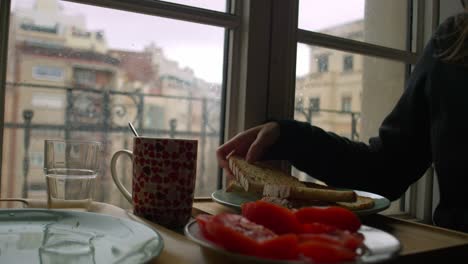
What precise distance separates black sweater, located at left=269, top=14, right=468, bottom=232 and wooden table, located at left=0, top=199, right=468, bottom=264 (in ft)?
0.66

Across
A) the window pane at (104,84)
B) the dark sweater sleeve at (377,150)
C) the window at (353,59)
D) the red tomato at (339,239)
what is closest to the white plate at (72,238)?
the red tomato at (339,239)

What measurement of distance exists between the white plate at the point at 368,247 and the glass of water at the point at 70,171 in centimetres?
25

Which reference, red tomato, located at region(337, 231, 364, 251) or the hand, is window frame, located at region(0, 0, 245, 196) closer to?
the hand

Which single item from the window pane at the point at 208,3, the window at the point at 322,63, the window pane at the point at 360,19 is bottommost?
the window at the point at 322,63

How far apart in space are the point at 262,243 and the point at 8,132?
0.56 m

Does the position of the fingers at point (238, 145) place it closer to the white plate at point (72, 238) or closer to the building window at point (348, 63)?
the white plate at point (72, 238)

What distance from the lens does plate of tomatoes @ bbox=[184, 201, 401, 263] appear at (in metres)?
0.33

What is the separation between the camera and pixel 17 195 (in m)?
0.75

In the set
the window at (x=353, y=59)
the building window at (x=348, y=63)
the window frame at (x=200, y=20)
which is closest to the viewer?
the window frame at (x=200, y=20)

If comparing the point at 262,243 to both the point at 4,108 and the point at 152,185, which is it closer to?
the point at 152,185

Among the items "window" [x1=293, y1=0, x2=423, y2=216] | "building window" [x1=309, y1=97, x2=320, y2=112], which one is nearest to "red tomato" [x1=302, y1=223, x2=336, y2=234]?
"window" [x1=293, y1=0, x2=423, y2=216]

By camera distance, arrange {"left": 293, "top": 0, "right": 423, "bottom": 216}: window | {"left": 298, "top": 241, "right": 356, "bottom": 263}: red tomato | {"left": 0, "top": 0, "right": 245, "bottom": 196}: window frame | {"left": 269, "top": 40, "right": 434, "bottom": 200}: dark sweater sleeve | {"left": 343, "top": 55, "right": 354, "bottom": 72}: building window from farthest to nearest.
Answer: {"left": 343, "top": 55, "right": 354, "bottom": 72}: building window
{"left": 293, "top": 0, "right": 423, "bottom": 216}: window
{"left": 269, "top": 40, "right": 434, "bottom": 200}: dark sweater sleeve
{"left": 0, "top": 0, "right": 245, "bottom": 196}: window frame
{"left": 298, "top": 241, "right": 356, "bottom": 263}: red tomato

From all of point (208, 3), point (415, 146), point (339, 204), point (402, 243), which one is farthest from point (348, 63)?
point (402, 243)

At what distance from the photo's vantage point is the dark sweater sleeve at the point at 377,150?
0.82 m
